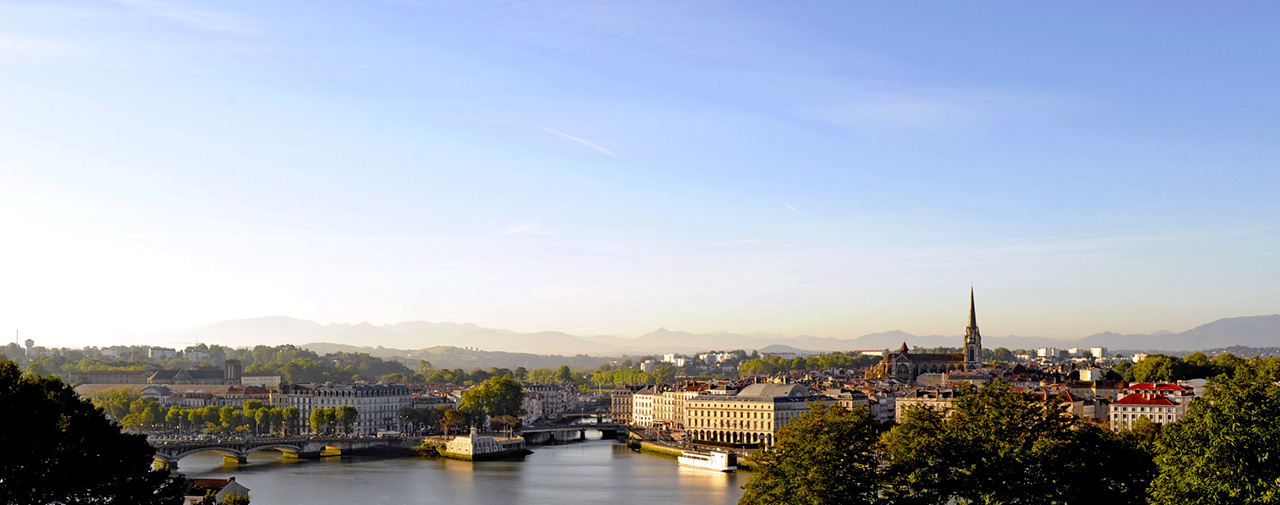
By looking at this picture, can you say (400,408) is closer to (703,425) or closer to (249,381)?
(703,425)

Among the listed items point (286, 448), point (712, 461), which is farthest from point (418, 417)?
point (712, 461)

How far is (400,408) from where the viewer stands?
91.6 m

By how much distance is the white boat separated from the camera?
61.4m

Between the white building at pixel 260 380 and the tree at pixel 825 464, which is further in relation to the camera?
the white building at pixel 260 380

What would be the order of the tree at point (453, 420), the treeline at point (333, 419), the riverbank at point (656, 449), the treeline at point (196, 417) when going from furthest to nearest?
the tree at point (453, 420) → the treeline at point (196, 417) → the treeline at point (333, 419) → the riverbank at point (656, 449)

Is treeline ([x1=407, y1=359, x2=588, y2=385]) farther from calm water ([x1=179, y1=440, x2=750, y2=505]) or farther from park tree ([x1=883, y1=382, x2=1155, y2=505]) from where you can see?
park tree ([x1=883, y1=382, x2=1155, y2=505])

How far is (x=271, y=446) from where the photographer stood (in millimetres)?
65938

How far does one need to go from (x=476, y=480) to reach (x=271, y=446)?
1680 cm

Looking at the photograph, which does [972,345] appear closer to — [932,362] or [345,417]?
[932,362]

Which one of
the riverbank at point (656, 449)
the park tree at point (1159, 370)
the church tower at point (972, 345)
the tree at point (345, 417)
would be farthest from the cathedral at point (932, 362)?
the tree at point (345, 417)

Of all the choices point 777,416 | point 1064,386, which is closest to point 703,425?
point 777,416

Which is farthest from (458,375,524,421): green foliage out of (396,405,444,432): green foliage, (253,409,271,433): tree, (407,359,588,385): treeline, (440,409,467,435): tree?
(407,359,588,385): treeline

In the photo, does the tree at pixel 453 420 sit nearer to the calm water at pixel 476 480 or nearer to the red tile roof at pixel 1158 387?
the calm water at pixel 476 480

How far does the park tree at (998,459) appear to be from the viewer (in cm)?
2508
